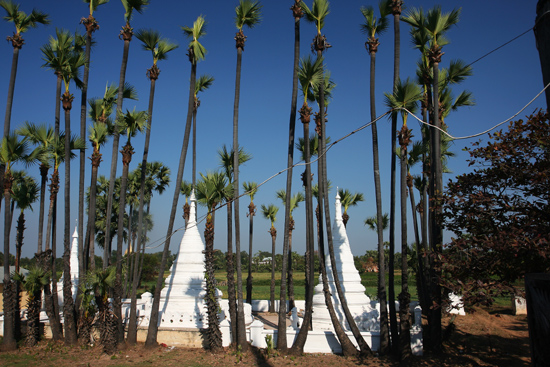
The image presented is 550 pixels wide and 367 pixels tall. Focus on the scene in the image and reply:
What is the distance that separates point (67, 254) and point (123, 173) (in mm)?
3935

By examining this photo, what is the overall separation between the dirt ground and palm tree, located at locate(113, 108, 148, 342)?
141 cm

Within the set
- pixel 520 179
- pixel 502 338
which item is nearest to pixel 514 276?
pixel 520 179

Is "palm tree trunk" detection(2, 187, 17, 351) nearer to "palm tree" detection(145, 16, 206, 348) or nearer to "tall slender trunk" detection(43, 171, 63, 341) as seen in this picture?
"tall slender trunk" detection(43, 171, 63, 341)

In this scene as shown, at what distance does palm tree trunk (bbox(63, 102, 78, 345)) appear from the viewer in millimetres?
15781

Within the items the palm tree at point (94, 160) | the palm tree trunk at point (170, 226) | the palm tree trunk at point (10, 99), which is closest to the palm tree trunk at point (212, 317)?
the palm tree trunk at point (170, 226)

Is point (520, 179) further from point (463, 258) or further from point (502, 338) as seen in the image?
point (502, 338)

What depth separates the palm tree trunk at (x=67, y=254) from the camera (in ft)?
51.8

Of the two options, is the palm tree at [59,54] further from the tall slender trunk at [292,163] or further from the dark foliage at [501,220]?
the dark foliage at [501,220]

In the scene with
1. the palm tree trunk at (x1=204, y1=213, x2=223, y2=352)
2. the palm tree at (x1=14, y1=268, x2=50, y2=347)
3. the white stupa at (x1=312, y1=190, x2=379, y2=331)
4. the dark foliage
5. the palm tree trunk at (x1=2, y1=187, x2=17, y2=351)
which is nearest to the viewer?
the dark foliage

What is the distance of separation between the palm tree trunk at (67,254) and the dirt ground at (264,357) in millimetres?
660

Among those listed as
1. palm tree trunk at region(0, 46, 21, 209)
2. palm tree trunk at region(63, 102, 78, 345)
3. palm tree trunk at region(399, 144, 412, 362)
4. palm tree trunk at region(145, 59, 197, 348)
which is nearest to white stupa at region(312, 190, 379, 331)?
palm tree trunk at region(399, 144, 412, 362)

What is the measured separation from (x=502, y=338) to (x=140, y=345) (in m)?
13.8

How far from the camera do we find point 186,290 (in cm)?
1853

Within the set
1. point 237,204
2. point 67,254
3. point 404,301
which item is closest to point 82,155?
point 67,254
